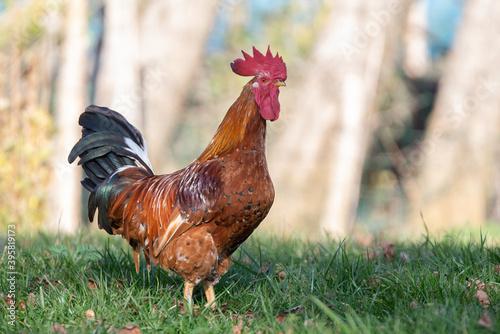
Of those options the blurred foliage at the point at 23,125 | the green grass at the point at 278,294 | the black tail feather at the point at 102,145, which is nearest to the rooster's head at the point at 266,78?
the black tail feather at the point at 102,145

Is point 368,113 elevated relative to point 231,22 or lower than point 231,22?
lower

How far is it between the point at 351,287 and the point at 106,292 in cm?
166

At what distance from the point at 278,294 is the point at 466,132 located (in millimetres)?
7916

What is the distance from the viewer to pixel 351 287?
344cm

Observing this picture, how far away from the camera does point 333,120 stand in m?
8.80

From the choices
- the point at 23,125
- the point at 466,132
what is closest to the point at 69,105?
the point at 23,125

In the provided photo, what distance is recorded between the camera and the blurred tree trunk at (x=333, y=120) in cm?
876

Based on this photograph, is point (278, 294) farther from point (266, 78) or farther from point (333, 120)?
point (333, 120)

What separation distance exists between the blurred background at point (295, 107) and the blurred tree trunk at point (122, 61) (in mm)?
20

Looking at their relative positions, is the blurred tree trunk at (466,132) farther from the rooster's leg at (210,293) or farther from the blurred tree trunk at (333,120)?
the rooster's leg at (210,293)

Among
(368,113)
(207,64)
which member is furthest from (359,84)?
(207,64)

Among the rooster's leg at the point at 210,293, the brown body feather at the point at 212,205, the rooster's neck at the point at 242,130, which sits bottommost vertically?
the rooster's leg at the point at 210,293

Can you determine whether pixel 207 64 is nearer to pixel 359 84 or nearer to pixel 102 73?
pixel 102 73

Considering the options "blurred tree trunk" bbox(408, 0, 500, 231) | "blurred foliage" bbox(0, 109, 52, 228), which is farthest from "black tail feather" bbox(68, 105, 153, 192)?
"blurred tree trunk" bbox(408, 0, 500, 231)
